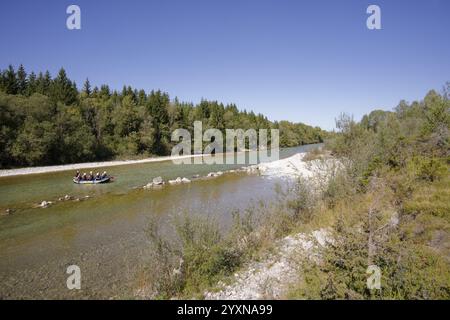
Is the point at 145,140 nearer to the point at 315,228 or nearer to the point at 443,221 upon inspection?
the point at 315,228

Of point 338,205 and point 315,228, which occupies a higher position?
point 338,205

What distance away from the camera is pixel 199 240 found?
26.7 ft

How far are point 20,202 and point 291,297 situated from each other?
75.5 feet

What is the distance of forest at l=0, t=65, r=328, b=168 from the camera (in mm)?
38750

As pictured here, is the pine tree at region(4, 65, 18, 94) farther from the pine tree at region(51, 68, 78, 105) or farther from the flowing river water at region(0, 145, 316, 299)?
the flowing river water at region(0, 145, 316, 299)

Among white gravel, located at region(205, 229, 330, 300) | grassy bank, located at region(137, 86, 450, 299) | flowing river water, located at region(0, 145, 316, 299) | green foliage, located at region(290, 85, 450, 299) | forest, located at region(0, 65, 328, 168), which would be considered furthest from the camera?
forest, located at region(0, 65, 328, 168)

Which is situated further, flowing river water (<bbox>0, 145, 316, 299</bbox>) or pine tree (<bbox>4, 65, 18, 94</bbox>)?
pine tree (<bbox>4, 65, 18, 94</bbox>)

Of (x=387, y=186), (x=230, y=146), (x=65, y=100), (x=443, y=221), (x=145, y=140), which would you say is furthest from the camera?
(x=230, y=146)

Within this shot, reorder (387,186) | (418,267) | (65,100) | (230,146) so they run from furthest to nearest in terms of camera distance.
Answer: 1. (230,146)
2. (65,100)
3. (387,186)
4. (418,267)

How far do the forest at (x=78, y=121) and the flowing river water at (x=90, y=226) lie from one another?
1356 centimetres

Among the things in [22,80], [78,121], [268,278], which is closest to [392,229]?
[268,278]

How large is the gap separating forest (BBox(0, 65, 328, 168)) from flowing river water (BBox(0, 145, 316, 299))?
44.5ft

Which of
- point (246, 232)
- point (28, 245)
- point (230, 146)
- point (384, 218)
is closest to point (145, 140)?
point (230, 146)

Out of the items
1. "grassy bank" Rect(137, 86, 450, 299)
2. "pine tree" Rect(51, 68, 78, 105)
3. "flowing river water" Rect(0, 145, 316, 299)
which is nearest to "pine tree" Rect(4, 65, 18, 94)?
"pine tree" Rect(51, 68, 78, 105)
